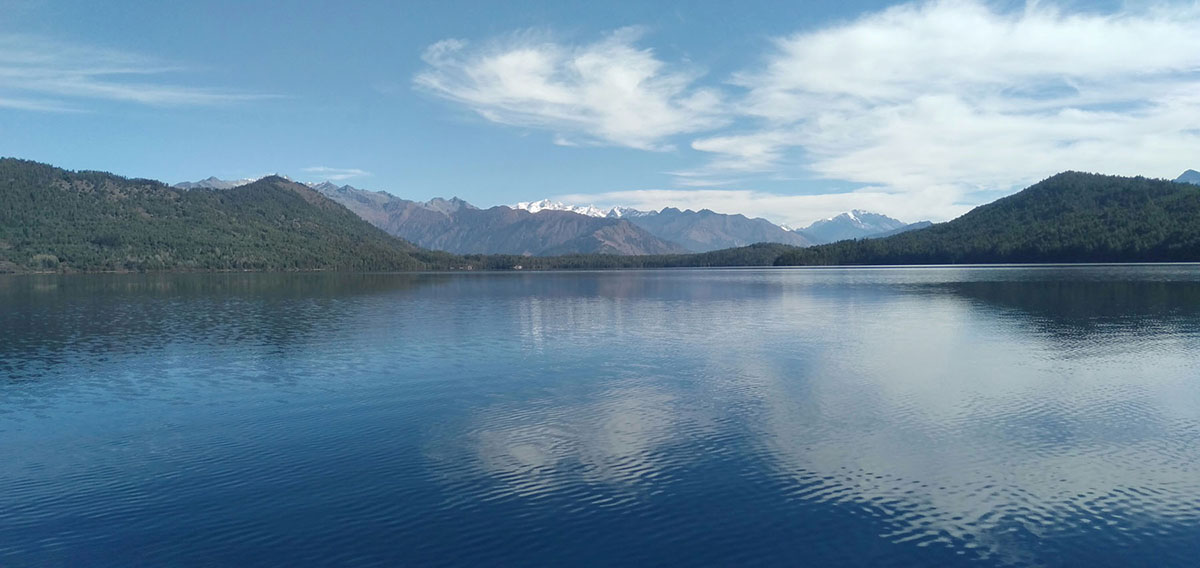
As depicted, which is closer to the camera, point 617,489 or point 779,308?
point 617,489

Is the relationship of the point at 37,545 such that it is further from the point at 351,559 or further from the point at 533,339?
the point at 533,339

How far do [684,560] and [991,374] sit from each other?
2457cm

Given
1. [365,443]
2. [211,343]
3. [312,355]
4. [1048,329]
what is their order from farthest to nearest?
[1048,329] < [211,343] < [312,355] < [365,443]

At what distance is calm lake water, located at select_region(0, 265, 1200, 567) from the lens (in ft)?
45.8

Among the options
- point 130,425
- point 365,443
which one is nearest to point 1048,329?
point 365,443

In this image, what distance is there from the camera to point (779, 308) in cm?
7050

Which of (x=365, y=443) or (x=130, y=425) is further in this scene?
(x=130, y=425)

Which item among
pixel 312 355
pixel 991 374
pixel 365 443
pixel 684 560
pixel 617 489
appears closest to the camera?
pixel 684 560

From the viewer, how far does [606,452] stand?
19875 mm

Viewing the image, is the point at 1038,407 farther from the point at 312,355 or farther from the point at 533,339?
the point at 312,355

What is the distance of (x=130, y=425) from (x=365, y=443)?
30.5 feet

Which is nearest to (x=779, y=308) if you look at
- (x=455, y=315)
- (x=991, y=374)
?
(x=455, y=315)

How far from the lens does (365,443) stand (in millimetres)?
20953

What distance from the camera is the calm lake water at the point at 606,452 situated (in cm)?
1395
